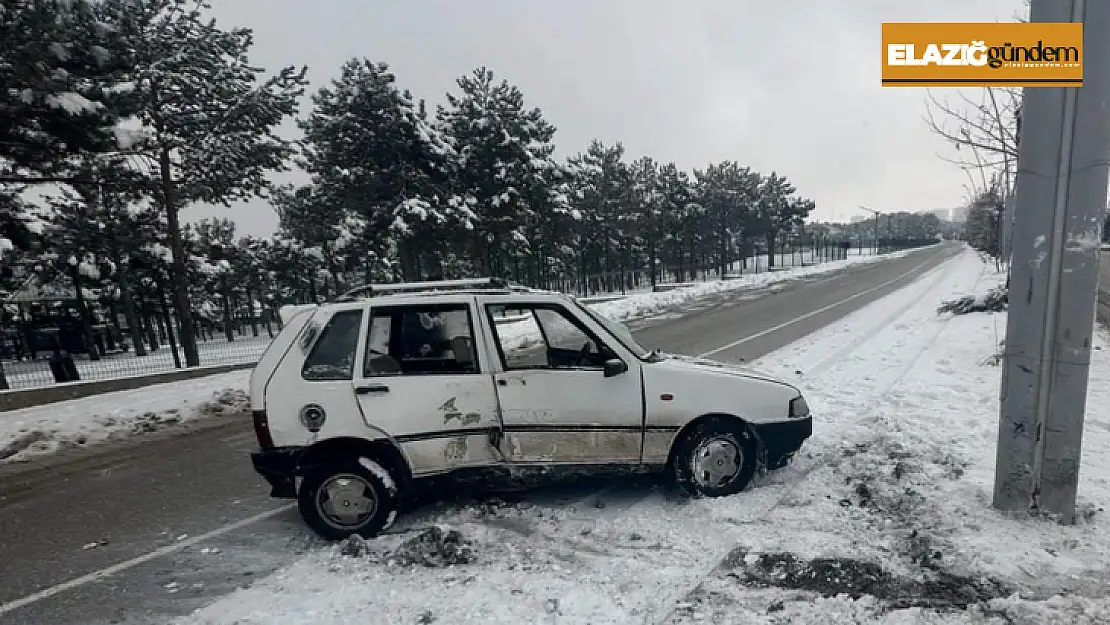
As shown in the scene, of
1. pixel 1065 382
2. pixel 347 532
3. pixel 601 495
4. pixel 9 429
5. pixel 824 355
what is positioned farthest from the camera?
pixel 824 355

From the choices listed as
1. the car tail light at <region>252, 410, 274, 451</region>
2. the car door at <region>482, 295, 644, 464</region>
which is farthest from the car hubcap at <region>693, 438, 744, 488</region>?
the car tail light at <region>252, 410, 274, 451</region>

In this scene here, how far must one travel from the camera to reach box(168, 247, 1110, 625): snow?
3193 mm

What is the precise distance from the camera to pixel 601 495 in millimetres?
4844

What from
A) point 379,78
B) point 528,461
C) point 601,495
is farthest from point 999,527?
point 379,78

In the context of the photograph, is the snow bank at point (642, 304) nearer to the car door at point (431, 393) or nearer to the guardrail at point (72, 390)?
the car door at point (431, 393)

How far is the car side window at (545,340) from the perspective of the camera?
457 cm

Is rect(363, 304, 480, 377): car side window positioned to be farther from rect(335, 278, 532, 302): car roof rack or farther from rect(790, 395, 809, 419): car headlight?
rect(790, 395, 809, 419): car headlight

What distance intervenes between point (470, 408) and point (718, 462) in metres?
2.04

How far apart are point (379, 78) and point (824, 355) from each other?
65.6 feet

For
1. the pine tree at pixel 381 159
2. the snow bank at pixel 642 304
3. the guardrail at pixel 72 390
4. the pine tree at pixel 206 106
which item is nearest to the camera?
the snow bank at pixel 642 304

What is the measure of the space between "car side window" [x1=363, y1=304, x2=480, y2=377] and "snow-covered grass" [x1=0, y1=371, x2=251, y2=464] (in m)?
5.91

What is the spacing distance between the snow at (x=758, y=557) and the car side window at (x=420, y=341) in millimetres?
1211

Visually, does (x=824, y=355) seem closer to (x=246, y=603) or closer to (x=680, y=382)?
(x=680, y=382)

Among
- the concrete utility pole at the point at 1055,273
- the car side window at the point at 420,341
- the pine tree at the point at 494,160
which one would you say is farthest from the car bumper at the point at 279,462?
the pine tree at the point at 494,160
